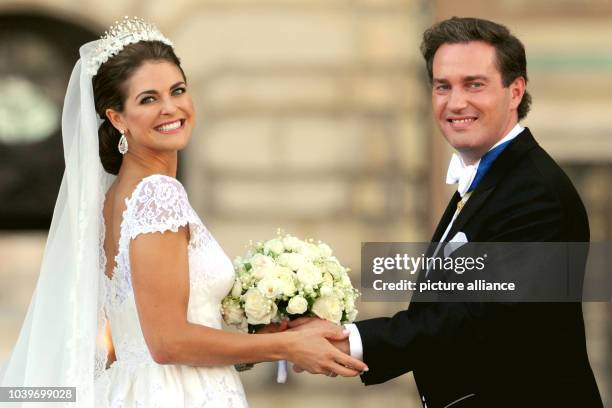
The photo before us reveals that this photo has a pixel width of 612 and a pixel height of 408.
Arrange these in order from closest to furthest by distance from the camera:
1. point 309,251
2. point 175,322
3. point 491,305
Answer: point 175,322, point 491,305, point 309,251

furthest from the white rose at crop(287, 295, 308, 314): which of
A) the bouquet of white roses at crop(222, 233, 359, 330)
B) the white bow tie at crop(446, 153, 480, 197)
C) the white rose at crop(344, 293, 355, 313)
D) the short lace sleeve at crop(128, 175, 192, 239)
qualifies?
the white bow tie at crop(446, 153, 480, 197)

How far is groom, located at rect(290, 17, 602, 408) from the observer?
157 inches

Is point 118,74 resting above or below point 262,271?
above

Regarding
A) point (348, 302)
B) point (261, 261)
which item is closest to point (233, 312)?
point (261, 261)

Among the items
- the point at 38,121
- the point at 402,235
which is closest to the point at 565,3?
the point at 402,235

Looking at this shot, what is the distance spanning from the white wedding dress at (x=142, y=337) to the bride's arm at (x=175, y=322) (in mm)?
98

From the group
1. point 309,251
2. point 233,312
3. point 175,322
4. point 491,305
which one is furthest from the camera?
point 309,251

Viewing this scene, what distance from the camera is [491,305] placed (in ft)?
13.1

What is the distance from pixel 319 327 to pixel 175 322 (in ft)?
1.75

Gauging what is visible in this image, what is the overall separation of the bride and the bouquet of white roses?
0.06 metres

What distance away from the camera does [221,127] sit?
7.97 m

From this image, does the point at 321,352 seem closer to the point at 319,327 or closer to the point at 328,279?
the point at 319,327

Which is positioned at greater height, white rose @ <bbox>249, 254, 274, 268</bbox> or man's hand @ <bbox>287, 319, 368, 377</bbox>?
white rose @ <bbox>249, 254, 274, 268</bbox>

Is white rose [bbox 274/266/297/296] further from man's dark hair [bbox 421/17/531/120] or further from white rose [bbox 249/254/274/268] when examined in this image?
man's dark hair [bbox 421/17/531/120]
